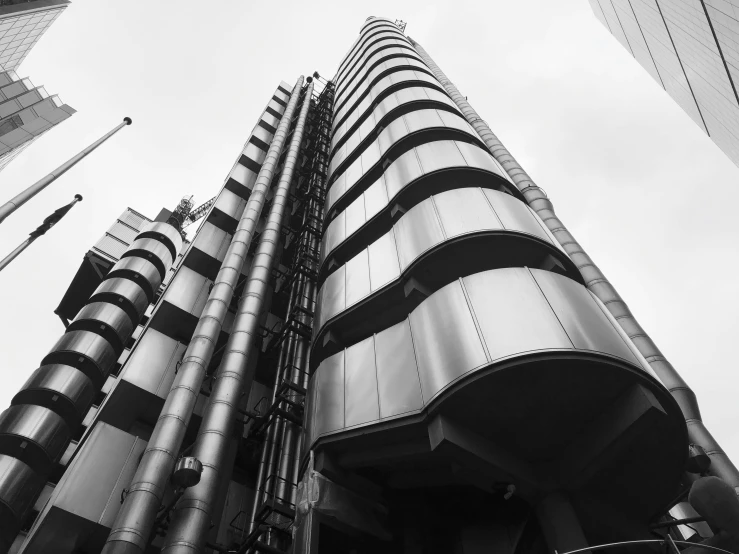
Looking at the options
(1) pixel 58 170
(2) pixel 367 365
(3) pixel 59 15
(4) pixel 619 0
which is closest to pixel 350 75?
(4) pixel 619 0

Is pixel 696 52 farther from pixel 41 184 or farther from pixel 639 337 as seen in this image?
pixel 41 184

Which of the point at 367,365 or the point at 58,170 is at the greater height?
the point at 58,170

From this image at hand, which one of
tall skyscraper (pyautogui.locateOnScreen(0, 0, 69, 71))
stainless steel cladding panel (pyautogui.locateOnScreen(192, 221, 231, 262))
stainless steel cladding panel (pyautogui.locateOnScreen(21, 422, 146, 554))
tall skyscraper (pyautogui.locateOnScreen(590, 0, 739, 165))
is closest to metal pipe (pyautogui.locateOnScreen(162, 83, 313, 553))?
stainless steel cladding panel (pyautogui.locateOnScreen(21, 422, 146, 554))

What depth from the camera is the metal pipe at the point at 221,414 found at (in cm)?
1062

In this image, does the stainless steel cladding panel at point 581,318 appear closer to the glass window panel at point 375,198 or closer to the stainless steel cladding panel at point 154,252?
the glass window panel at point 375,198

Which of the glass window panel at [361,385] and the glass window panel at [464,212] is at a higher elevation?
the glass window panel at [464,212]

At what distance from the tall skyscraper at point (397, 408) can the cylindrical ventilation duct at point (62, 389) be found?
0.46ft

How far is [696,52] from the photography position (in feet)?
77.3

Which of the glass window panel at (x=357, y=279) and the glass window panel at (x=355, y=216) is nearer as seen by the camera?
the glass window panel at (x=357, y=279)

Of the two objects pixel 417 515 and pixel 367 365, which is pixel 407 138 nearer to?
pixel 367 365

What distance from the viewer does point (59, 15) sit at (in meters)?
52.5

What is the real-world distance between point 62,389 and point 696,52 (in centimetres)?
3367

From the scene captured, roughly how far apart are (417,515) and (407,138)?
553 inches

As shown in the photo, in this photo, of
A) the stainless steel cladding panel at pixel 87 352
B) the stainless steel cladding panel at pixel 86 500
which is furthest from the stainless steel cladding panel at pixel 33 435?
the stainless steel cladding panel at pixel 86 500
